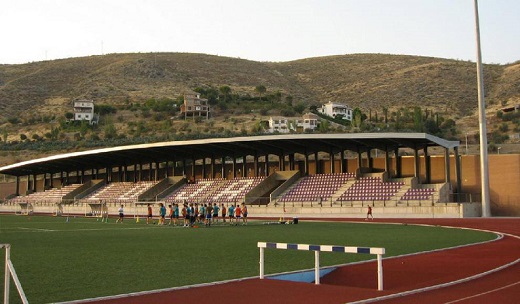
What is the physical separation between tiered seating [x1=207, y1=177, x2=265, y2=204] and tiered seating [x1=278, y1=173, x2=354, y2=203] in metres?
4.79

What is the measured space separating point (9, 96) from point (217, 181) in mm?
108310

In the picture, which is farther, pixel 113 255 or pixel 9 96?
pixel 9 96

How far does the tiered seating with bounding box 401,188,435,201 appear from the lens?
49.5 m

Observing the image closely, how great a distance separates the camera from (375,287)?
42.2 feet

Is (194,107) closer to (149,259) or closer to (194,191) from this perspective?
(194,191)

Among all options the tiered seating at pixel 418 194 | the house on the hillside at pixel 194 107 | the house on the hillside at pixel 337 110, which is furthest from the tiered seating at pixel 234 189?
the house on the hillside at pixel 337 110

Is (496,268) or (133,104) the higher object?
(133,104)

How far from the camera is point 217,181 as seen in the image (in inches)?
2702

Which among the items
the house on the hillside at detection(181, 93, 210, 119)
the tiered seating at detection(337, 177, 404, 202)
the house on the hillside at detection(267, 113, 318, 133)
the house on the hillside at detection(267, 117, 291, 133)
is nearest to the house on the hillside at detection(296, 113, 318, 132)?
the house on the hillside at detection(267, 113, 318, 133)

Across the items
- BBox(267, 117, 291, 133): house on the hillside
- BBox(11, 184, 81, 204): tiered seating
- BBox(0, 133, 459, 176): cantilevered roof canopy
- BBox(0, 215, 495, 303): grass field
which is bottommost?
BBox(0, 215, 495, 303): grass field

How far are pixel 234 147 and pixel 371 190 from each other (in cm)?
1605

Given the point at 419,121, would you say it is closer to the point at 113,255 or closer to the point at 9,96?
the point at 113,255

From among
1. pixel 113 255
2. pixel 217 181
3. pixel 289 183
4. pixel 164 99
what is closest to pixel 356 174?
pixel 289 183

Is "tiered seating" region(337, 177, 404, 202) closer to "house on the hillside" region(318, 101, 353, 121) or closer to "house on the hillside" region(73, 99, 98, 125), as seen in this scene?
"house on the hillside" region(318, 101, 353, 121)
